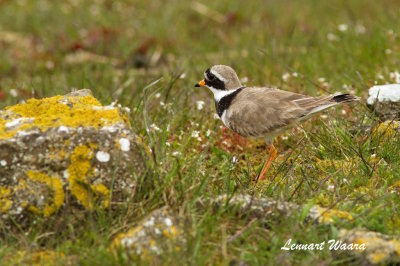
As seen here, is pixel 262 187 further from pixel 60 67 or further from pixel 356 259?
pixel 60 67

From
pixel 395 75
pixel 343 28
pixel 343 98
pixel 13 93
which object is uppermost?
pixel 343 98

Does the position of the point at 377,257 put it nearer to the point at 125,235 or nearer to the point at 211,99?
the point at 125,235

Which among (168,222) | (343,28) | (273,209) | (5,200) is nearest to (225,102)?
(273,209)

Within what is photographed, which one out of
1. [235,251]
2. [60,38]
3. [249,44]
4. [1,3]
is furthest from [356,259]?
[1,3]

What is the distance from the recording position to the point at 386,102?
20.6 ft

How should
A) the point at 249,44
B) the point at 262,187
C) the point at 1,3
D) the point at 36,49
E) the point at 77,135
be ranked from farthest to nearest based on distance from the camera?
1. the point at 1,3
2. the point at 36,49
3. the point at 249,44
4. the point at 262,187
5. the point at 77,135

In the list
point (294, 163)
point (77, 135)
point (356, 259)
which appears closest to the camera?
point (356, 259)

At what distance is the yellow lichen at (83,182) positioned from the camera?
15.4 ft

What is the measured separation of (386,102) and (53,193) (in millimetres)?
3283

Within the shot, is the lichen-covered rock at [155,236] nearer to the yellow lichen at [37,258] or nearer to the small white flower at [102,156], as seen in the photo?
the yellow lichen at [37,258]

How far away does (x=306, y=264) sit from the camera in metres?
4.02

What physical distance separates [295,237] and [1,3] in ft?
35.4

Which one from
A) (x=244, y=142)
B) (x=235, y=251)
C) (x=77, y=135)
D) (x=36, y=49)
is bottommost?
(x=36, y=49)

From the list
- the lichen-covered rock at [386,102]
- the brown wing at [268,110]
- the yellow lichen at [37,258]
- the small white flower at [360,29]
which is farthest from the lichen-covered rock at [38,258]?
the small white flower at [360,29]
